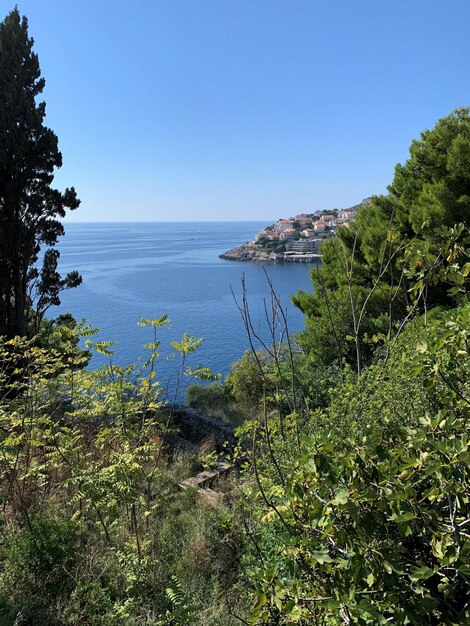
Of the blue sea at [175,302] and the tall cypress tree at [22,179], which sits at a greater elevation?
the tall cypress tree at [22,179]

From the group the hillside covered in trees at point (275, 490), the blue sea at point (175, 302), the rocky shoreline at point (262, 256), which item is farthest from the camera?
the rocky shoreline at point (262, 256)

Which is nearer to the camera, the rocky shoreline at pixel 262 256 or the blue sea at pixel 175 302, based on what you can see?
the blue sea at pixel 175 302

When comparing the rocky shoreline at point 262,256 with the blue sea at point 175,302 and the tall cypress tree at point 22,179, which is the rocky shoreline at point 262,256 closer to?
the blue sea at point 175,302

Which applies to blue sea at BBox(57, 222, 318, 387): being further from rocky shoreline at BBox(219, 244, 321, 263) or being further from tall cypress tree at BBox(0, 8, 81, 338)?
tall cypress tree at BBox(0, 8, 81, 338)

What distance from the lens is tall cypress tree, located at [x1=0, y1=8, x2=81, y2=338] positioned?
34.7ft

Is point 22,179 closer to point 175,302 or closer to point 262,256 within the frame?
point 175,302

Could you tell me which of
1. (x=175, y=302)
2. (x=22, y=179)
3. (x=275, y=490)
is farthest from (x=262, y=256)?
(x=275, y=490)

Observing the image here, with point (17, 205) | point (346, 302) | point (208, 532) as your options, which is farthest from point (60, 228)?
point (208, 532)

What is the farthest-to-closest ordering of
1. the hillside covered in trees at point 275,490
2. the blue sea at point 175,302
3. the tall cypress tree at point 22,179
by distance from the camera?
1. the blue sea at point 175,302
2. the tall cypress tree at point 22,179
3. the hillside covered in trees at point 275,490

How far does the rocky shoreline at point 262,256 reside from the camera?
202 ft

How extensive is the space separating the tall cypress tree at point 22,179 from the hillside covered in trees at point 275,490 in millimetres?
7271

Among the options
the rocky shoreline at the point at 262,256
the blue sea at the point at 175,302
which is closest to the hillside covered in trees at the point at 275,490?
the blue sea at the point at 175,302

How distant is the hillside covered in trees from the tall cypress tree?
286 inches

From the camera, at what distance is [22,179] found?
11.0 m
